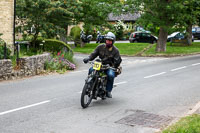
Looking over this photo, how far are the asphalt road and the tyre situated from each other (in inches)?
5.5

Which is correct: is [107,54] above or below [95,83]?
above

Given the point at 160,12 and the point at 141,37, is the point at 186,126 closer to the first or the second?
the point at 160,12

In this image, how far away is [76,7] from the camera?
24.1 meters

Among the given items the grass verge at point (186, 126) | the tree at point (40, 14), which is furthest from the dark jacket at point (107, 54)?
the tree at point (40, 14)

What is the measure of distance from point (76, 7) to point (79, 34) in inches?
646

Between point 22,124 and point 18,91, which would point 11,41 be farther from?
point 22,124

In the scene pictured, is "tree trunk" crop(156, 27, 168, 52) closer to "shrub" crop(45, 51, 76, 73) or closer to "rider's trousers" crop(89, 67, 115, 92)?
"shrub" crop(45, 51, 76, 73)

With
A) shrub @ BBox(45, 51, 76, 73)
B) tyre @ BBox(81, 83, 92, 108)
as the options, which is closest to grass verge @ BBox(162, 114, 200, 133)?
tyre @ BBox(81, 83, 92, 108)

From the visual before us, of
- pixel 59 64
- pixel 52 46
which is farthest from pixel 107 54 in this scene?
pixel 52 46

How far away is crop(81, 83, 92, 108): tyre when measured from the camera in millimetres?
8728

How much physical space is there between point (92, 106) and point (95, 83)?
58 centimetres

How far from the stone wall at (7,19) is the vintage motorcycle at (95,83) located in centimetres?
1238

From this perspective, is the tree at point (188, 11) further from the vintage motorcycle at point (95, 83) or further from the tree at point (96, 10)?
the vintage motorcycle at point (95, 83)

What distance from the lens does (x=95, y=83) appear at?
30.2 feet
